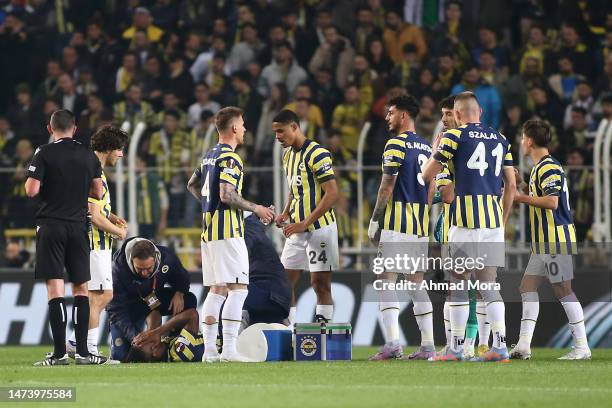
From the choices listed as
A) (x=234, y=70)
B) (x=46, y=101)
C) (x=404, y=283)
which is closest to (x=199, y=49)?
(x=234, y=70)

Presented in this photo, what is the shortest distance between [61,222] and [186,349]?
5.54 ft

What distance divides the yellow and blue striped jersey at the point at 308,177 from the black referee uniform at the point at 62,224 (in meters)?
1.99

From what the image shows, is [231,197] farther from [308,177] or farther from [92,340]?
[92,340]

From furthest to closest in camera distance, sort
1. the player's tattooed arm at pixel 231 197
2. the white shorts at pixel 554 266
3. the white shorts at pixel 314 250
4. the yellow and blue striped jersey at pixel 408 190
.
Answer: the white shorts at pixel 314 250, the white shorts at pixel 554 266, the yellow and blue striped jersey at pixel 408 190, the player's tattooed arm at pixel 231 197

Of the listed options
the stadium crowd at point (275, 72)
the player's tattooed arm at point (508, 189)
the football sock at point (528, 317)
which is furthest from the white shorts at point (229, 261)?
the stadium crowd at point (275, 72)

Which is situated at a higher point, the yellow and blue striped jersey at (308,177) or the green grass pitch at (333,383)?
the yellow and blue striped jersey at (308,177)

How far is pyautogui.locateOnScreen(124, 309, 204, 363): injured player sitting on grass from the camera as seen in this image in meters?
12.0

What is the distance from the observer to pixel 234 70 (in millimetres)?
20297

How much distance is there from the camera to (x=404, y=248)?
1187 cm

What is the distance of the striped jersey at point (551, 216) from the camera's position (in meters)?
11.9

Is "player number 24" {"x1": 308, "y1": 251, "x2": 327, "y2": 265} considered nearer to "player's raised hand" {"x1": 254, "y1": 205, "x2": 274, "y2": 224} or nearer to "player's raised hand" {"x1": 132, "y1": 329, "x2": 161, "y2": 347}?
"player's raised hand" {"x1": 254, "y1": 205, "x2": 274, "y2": 224}

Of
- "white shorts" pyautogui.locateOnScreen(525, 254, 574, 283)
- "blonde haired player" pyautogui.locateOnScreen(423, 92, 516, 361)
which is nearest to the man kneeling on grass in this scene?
"blonde haired player" pyautogui.locateOnScreen(423, 92, 516, 361)

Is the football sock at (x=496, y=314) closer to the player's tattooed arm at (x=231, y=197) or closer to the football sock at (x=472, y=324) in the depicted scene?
the football sock at (x=472, y=324)

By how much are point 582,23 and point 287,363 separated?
9.88 m
